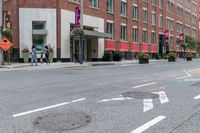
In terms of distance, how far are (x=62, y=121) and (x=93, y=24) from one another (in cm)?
3276

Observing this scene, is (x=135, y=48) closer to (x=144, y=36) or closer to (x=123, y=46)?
(x=123, y=46)

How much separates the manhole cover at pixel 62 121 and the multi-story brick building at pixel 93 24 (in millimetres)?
26679

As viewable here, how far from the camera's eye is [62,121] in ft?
22.1

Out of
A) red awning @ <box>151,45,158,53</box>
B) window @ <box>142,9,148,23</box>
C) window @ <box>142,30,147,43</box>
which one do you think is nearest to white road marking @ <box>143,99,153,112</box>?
window @ <box>142,30,147,43</box>

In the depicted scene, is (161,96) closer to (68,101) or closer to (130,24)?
(68,101)

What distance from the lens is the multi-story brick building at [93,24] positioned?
33438mm

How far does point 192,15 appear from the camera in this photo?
83.3m

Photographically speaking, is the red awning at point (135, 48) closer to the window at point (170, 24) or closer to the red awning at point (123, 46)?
the red awning at point (123, 46)

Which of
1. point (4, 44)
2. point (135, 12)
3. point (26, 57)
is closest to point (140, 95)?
point (4, 44)

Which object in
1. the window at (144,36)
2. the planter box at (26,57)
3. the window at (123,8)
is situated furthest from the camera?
the window at (144,36)

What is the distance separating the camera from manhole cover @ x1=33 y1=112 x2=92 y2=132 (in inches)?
247

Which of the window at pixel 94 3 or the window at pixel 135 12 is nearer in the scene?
the window at pixel 94 3

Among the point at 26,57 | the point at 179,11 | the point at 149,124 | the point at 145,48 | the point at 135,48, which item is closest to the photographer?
the point at 149,124

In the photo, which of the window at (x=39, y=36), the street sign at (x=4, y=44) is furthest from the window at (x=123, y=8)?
the street sign at (x=4, y=44)
